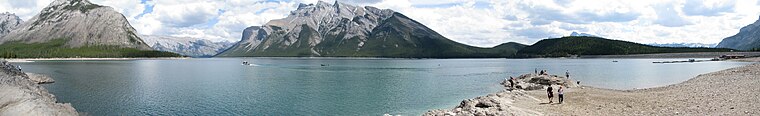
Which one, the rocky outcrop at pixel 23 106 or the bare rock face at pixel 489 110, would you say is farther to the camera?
the bare rock face at pixel 489 110

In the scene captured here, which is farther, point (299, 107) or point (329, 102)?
point (329, 102)

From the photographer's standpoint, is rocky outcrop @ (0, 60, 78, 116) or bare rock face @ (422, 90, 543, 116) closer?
rocky outcrop @ (0, 60, 78, 116)

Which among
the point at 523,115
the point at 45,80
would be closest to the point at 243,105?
the point at 523,115

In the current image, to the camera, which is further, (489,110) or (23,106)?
(489,110)

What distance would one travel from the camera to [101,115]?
48.1m

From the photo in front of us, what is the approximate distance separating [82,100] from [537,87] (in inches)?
2119

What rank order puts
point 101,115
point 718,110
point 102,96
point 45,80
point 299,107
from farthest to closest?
point 45,80 < point 102,96 < point 299,107 < point 101,115 < point 718,110

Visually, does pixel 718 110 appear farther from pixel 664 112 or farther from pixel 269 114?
pixel 269 114

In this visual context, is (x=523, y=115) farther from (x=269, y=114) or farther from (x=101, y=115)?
(x=101, y=115)

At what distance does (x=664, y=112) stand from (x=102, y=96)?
61065 millimetres

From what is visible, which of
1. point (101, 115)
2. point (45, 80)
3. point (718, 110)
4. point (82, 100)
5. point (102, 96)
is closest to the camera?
point (718, 110)

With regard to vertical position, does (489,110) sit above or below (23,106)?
below

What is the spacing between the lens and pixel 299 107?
180 ft

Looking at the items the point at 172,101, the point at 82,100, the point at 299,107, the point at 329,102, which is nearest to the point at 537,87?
the point at 329,102
